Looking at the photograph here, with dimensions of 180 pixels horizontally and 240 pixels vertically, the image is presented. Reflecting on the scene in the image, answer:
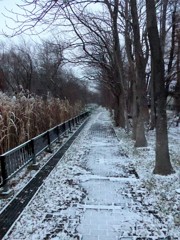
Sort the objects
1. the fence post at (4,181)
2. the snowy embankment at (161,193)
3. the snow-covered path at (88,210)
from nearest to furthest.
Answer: the snow-covered path at (88,210) < the snowy embankment at (161,193) < the fence post at (4,181)

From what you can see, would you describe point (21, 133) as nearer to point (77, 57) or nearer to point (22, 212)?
point (22, 212)

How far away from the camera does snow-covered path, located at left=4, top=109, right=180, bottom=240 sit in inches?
163

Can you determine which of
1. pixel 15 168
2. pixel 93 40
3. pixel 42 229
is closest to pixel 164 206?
pixel 42 229

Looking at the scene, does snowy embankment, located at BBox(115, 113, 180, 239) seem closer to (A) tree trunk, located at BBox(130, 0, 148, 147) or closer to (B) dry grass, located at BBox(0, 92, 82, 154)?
(A) tree trunk, located at BBox(130, 0, 148, 147)

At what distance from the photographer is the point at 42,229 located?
426cm

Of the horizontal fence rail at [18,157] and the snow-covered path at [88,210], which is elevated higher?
the horizontal fence rail at [18,157]

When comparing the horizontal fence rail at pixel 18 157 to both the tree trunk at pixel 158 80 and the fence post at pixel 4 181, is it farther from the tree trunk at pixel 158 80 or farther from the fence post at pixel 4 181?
the tree trunk at pixel 158 80

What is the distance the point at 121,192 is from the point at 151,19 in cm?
419

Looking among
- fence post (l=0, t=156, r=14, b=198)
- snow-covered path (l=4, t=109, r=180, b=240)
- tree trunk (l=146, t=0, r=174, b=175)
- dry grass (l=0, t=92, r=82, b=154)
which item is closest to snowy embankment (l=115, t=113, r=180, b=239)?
snow-covered path (l=4, t=109, r=180, b=240)

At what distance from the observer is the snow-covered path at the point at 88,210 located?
4129mm

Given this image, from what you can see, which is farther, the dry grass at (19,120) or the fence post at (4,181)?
the dry grass at (19,120)

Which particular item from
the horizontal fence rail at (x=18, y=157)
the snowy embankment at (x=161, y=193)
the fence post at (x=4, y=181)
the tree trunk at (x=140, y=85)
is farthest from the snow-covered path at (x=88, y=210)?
the tree trunk at (x=140, y=85)

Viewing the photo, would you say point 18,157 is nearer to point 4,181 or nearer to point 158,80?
point 4,181

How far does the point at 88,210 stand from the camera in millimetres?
4965
